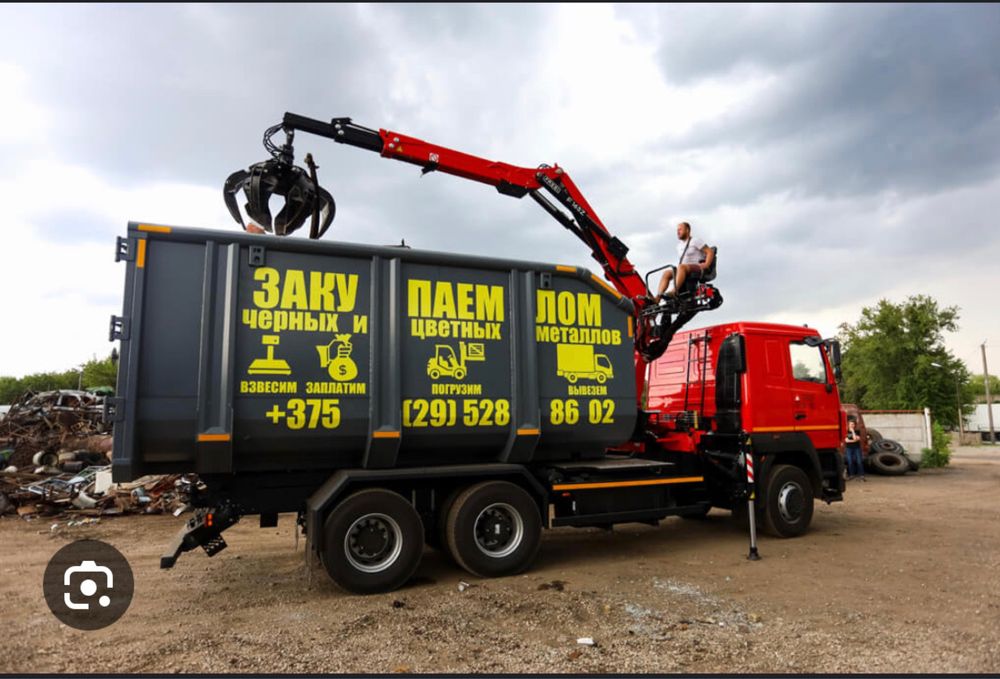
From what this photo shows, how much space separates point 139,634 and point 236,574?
1.90m

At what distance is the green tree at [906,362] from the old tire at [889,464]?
24210mm

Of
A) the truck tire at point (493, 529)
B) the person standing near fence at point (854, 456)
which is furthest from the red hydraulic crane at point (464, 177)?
the person standing near fence at point (854, 456)

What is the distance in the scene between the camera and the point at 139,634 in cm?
477

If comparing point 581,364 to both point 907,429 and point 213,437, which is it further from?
point 907,429

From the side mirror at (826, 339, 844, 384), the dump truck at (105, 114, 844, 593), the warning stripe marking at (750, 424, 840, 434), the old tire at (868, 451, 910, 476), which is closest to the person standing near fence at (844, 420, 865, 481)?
the old tire at (868, 451, 910, 476)

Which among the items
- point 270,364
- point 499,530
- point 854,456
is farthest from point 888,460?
point 270,364

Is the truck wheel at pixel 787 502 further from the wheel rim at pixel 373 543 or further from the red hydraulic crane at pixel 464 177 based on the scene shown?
the wheel rim at pixel 373 543

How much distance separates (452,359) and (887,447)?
59.4 ft

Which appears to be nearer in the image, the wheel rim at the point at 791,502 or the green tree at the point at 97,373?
the wheel rim at the point at 791,502

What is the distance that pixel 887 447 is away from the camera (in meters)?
19.3

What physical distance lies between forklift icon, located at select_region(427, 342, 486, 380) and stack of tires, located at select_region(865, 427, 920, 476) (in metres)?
16.8

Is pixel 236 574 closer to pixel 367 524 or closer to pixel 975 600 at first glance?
pixel 367 524

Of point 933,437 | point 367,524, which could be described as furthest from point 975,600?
point 933,437

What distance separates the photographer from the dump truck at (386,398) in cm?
553
